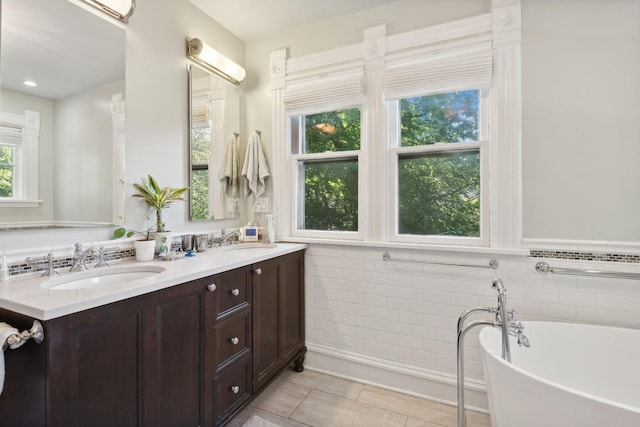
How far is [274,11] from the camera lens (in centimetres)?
219

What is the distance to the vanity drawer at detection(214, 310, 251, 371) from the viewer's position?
1.51 meters

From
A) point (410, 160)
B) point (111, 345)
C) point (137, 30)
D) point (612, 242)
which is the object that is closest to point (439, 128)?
point (410, 160)

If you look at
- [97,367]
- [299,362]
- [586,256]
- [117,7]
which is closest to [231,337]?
[97,367]

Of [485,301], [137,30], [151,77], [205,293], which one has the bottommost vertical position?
[485,301]

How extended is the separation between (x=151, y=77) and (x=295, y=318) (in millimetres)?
1859

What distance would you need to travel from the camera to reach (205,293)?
1.43 metres

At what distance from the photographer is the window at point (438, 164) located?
1.94 m

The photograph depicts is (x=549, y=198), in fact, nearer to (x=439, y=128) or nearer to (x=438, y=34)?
(x=439, y=128)

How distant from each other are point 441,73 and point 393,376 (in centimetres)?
205

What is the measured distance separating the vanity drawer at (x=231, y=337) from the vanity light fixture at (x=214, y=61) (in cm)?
175

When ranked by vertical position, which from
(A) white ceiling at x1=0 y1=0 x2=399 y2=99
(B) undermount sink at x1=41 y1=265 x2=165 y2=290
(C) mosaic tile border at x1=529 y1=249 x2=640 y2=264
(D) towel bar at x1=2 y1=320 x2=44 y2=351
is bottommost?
(D) towel bar at x1=2 y1=320 x2=44 y2=351

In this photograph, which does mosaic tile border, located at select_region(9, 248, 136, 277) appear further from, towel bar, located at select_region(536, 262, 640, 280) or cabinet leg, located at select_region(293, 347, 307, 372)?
towel bar, located at select_region(536, 262, 640, 280)

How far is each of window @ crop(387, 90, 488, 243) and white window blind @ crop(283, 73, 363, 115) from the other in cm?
29

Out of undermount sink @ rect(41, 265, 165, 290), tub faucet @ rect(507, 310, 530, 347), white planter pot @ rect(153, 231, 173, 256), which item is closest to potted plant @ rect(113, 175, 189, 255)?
white planter pot @ rect(153, 231, 173, 256)
